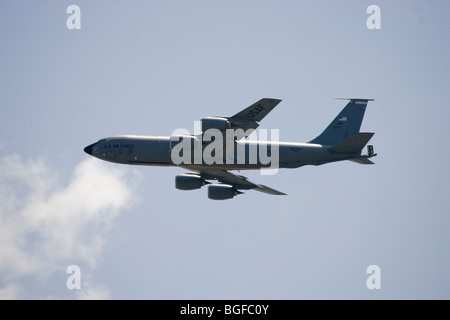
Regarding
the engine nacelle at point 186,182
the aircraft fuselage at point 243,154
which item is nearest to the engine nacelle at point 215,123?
the aircraft fuselage at point 243,154

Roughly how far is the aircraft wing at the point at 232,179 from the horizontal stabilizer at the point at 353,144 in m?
9.64

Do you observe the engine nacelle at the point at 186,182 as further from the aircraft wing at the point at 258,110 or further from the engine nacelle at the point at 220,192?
the aircraft wing at the point at 258,110

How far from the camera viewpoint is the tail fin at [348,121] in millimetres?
67750

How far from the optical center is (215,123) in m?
58.3

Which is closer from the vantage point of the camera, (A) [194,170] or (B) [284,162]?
(B) [284,162]

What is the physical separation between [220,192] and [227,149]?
6627 millimetres

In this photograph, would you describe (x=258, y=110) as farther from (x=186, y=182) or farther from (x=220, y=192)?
(x=186, y=182)

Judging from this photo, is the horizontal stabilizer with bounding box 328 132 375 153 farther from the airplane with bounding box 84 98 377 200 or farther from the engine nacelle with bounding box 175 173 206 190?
the engine nacelle with bounding box 175 173 206 190

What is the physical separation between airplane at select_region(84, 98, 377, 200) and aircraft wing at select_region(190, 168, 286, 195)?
0.32 feet

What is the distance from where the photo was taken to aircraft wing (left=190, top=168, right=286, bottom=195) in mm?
69688

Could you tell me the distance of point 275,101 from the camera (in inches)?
2200
